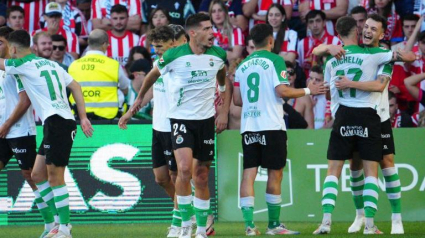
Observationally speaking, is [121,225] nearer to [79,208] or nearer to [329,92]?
[79,208]

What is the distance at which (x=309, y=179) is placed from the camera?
1308cm

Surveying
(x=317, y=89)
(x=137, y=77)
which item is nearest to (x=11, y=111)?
(x=317, y=89)

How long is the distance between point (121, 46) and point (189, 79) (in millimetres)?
6557

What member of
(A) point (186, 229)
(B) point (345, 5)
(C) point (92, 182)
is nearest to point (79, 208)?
(C) point (92, 182)

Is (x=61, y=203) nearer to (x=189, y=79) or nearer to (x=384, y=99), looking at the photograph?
(x=189, y=79)

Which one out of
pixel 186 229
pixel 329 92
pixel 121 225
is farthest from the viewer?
pixel 121 225

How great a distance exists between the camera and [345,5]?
16625 millimetres

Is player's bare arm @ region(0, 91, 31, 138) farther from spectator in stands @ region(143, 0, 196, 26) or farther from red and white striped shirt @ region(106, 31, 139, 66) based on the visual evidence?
spectator in stands @ region(143, 0, 196, 26)

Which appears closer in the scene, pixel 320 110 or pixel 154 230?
pixel 154 230

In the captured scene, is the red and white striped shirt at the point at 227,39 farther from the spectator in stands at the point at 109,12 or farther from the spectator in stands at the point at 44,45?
the spectator in stands at the point at 44,45

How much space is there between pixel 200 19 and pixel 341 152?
222 centimetres

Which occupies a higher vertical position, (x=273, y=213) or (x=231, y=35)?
(x=231, y=35)

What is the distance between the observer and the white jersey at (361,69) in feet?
34.8

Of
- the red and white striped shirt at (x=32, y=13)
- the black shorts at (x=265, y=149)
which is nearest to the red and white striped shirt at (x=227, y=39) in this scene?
the red and white striped shirt at (x=32, y=13)
